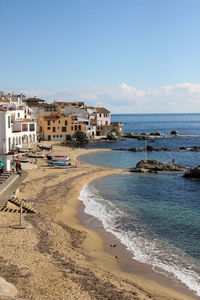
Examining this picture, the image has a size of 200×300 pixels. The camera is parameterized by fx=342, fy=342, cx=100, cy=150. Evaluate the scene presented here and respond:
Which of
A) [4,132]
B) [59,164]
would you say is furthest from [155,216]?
[59,164]

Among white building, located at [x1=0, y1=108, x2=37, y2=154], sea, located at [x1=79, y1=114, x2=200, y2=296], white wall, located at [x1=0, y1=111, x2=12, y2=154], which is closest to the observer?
sea, located at [x1=79, y1=114, x2=200, y2=296]

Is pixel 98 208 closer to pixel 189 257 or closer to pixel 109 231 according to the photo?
pixel 109 231

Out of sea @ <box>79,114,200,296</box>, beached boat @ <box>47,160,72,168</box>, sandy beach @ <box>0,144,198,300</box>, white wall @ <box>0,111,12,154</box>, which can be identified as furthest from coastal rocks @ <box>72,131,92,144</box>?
Result: sandy beach @ <box>0,144,198,300</box>

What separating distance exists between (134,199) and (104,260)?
15273 mm

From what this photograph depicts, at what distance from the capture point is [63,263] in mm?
16812

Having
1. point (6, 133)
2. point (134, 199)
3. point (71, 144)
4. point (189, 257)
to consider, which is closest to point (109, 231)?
point (189, 257)

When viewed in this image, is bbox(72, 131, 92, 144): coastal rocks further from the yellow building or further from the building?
the building

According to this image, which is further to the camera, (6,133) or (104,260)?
(6,133)

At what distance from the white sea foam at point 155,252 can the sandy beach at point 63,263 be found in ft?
4.49

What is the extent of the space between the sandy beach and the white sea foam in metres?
1.37

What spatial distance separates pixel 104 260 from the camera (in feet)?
60.7

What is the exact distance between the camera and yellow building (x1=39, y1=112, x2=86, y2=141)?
92.6m

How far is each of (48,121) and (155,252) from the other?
2979 inches

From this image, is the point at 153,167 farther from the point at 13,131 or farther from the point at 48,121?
the point at 48,121
